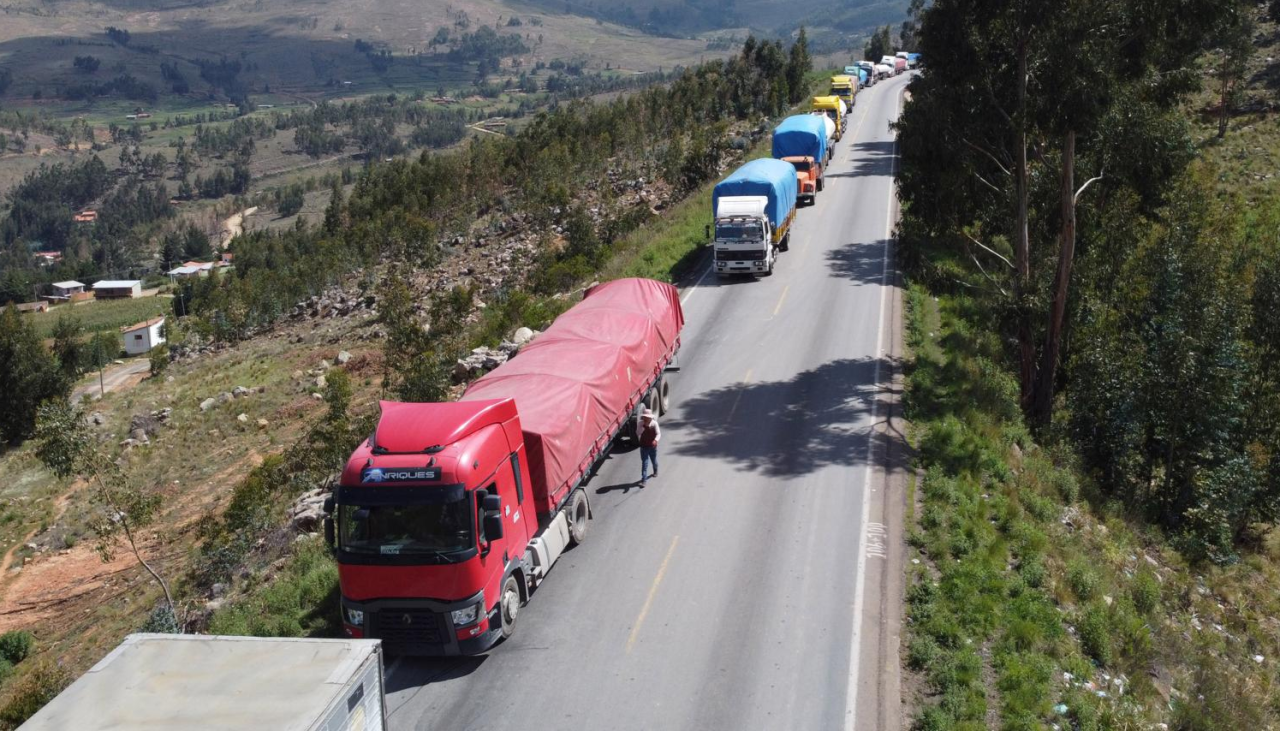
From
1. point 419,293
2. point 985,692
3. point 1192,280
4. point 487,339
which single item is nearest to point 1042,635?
point 985,692

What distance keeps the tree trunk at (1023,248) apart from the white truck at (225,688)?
21.0 meters

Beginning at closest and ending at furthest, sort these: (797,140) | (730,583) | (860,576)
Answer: (730,583) → (860,576) → (797,140)

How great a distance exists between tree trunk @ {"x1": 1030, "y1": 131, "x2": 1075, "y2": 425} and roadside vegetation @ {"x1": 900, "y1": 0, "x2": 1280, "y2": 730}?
0.25 feet

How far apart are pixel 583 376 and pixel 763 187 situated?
19627 millimetres

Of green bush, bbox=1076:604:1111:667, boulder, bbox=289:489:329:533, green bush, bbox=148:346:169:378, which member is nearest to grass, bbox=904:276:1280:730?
green bush, bbox=1076:604:1111:667

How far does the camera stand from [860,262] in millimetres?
38062

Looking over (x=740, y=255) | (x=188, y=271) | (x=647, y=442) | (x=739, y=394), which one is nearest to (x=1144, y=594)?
(x=647, y=442)

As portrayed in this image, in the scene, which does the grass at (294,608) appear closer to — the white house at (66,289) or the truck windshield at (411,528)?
the truck windshield at (411,528)

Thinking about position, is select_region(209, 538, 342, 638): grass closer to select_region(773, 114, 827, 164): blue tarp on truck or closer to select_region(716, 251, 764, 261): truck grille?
select_region(716, 251, 764, 261): truck grille

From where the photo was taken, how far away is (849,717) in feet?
44.1

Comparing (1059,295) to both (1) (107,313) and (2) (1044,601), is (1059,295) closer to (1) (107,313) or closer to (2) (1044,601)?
(2) (1044,601)

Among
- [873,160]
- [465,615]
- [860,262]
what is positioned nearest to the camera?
[465,615]

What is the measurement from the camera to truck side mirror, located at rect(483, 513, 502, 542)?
13.8 meters

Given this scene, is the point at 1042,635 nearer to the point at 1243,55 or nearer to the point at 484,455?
the point at 484,455
